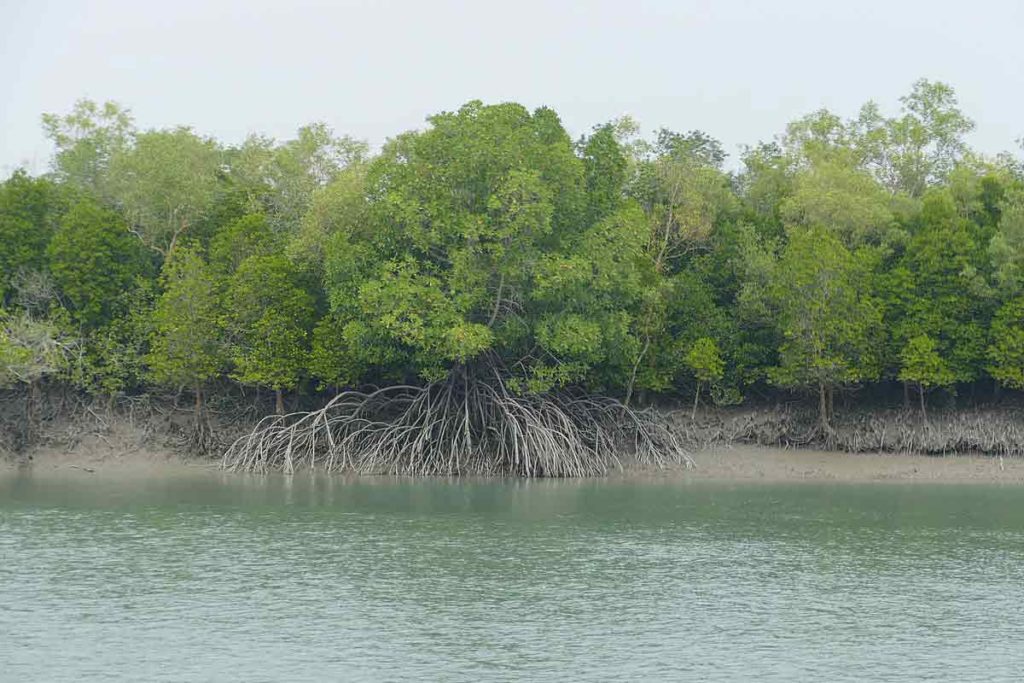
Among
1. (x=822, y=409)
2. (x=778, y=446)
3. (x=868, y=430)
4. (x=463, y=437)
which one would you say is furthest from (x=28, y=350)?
(x=868, y=430)

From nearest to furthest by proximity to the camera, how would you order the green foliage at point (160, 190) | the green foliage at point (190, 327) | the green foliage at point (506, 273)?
the green foliage at point (506, 273)
the green foliage at point (190, 327)
the green foliage at point (160, 190)

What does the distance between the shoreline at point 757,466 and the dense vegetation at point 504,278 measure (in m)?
1.75

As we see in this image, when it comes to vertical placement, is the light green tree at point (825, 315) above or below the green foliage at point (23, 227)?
below

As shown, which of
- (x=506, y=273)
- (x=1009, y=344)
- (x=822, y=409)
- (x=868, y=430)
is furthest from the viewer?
(x=868, y=430)

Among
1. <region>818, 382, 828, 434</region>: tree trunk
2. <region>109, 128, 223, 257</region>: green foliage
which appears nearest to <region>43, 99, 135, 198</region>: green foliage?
<region>109, 128, 223, 257</region>: green foliage

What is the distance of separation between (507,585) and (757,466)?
739 inches

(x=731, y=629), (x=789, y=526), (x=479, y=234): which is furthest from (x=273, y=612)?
(x=479, y=234)

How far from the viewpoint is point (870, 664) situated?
17.7m

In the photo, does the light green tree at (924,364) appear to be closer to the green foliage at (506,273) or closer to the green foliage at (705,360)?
the green foliage at (506,273)

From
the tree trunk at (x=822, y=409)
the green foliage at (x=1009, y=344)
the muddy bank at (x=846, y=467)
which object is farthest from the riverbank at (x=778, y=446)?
the green foliage at (x=1009, y=344)

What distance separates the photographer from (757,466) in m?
40.0

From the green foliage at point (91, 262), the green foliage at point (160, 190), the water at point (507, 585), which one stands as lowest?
the water at point (507, 585)

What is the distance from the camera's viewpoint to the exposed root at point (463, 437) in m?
38.3

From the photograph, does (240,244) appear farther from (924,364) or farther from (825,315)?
(924,364)
